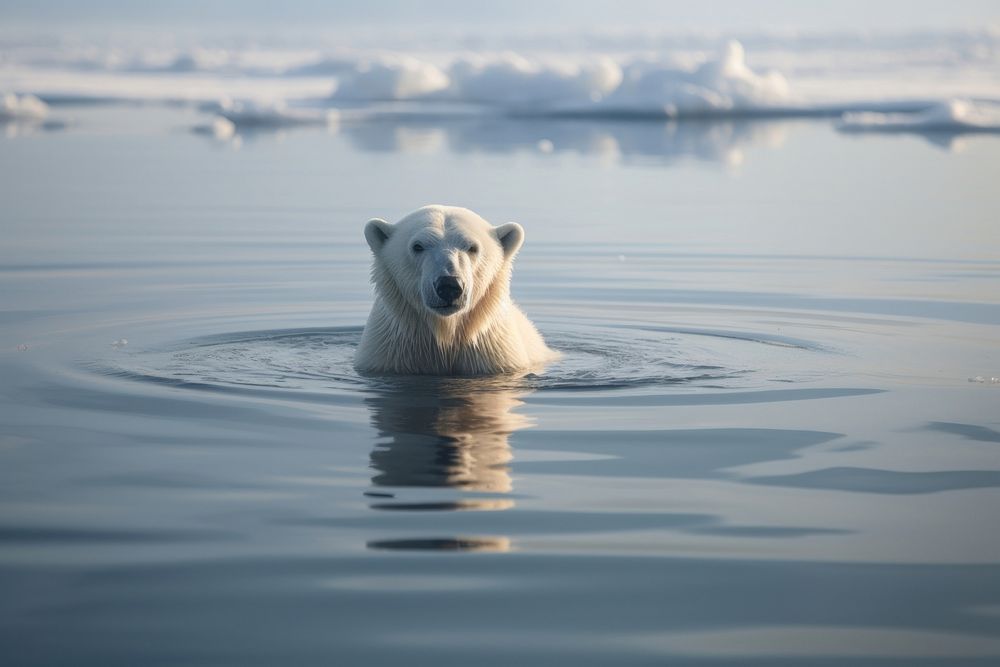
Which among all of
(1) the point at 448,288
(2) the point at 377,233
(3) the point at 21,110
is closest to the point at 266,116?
(3) the point at 21,110

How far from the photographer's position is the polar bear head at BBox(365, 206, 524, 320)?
5.68m

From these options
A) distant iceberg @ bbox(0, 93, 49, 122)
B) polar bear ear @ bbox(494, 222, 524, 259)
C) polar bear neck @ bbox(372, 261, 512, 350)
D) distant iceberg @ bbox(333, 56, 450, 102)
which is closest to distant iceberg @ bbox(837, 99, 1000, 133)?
distant iceberg @ bbox(333, 56, 450, 102)

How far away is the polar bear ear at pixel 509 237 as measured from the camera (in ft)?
20.5

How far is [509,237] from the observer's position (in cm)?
628

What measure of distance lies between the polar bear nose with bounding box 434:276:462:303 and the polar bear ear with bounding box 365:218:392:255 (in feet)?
Result: 2.22

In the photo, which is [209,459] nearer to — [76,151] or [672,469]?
[672,469]

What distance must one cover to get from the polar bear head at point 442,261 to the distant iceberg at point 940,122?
18.3 metres

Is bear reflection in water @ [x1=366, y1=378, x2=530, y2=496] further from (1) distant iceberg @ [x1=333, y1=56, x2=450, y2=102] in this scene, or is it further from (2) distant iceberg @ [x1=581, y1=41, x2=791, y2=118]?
(1) distant iceberg @ [x1=333, y1=56, x2=450, y2=102]

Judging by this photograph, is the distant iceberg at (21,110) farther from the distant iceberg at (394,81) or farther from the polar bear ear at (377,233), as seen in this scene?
the polar bear ear at (377,233)

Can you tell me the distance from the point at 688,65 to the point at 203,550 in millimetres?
27735

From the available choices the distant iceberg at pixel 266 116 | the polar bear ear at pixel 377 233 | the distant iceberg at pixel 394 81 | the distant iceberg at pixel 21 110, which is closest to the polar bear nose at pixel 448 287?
the polar bear ear at pixel 377 233

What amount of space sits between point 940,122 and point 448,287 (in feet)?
70.7

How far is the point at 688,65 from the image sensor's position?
3011 cm

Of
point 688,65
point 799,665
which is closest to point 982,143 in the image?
point 688,65
